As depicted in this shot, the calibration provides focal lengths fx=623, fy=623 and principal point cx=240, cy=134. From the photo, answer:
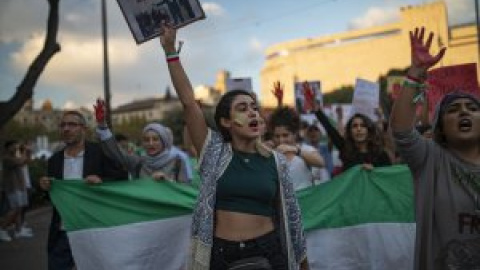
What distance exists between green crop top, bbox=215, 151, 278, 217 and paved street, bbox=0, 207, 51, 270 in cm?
563

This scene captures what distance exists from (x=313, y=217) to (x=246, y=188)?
7.30 feet

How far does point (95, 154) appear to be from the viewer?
508cm

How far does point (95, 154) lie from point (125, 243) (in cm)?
76

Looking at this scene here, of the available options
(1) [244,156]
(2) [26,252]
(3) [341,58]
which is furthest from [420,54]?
(3) [341,58]

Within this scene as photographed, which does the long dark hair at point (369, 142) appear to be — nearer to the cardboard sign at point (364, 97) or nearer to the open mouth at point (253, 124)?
the open mouth at point (253, 124)

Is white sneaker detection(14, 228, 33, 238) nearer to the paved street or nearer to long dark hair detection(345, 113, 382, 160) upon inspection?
the paved street

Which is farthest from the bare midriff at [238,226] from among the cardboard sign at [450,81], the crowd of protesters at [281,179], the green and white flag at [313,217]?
the cardboard sign at [450,81]

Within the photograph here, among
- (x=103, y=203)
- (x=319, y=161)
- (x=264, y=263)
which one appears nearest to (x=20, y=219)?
(x=103, y=203)

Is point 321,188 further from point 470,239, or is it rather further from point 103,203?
point 470,239

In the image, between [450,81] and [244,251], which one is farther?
[450,81]

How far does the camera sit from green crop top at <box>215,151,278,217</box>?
3.12m

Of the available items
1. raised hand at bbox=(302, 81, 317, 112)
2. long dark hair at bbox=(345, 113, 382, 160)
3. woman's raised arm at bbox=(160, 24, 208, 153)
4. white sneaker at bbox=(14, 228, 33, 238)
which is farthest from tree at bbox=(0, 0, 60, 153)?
woman's raised arm at bbox=(160, 24, 208, 153)

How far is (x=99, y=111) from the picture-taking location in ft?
17.4

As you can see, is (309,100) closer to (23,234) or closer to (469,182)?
(469,182)
